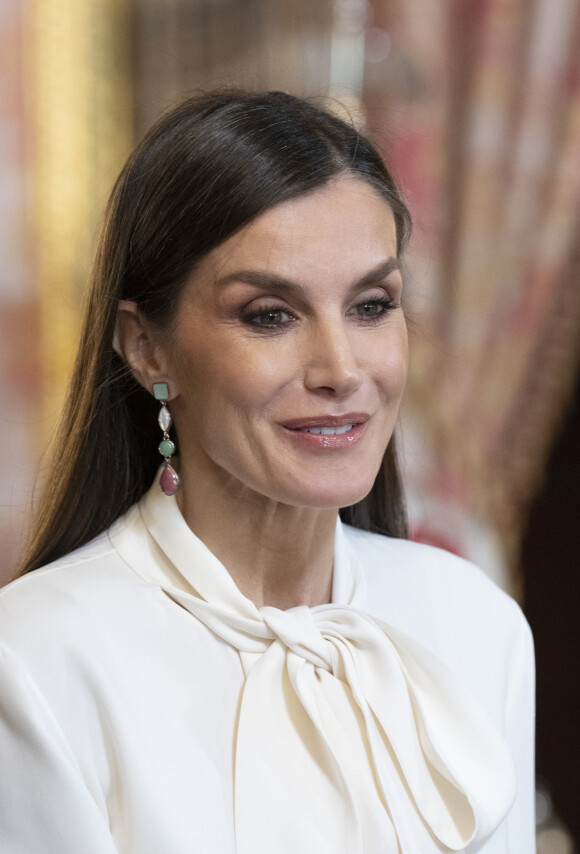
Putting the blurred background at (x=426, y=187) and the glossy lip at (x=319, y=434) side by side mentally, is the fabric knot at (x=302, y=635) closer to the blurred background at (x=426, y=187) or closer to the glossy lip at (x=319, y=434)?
the glossy lip at (x=319, y=434)

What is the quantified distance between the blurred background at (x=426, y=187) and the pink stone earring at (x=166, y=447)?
1035 mm

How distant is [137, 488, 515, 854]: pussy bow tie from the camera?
44.9 inches

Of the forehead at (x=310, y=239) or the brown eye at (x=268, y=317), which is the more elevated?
the forehead at (x=310, y=239)

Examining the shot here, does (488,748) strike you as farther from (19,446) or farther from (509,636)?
(19,446)

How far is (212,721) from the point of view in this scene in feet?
3.82

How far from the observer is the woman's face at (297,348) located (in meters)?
1.14

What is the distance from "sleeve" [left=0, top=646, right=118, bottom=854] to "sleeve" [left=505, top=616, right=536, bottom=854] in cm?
61

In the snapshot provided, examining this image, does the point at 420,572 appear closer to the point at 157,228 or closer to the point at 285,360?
the point at 285,360

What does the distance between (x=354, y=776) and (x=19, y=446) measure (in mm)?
1349

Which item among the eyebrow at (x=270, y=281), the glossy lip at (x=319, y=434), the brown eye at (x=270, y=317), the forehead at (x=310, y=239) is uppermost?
the forehead at (x=310, y=239)

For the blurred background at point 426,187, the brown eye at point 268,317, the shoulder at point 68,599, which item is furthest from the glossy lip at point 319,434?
the blurred background at point 426,187

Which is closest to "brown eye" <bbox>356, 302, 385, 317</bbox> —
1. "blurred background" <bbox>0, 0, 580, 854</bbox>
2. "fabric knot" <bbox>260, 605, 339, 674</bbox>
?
"fabric knot" <bbox>260, 605, 339, 674</bbox>

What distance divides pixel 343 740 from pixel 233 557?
25 centimetres

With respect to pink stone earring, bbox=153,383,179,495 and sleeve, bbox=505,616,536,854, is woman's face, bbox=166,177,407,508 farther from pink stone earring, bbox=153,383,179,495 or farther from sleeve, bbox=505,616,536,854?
sleeve, bbox=505,616,536,854
